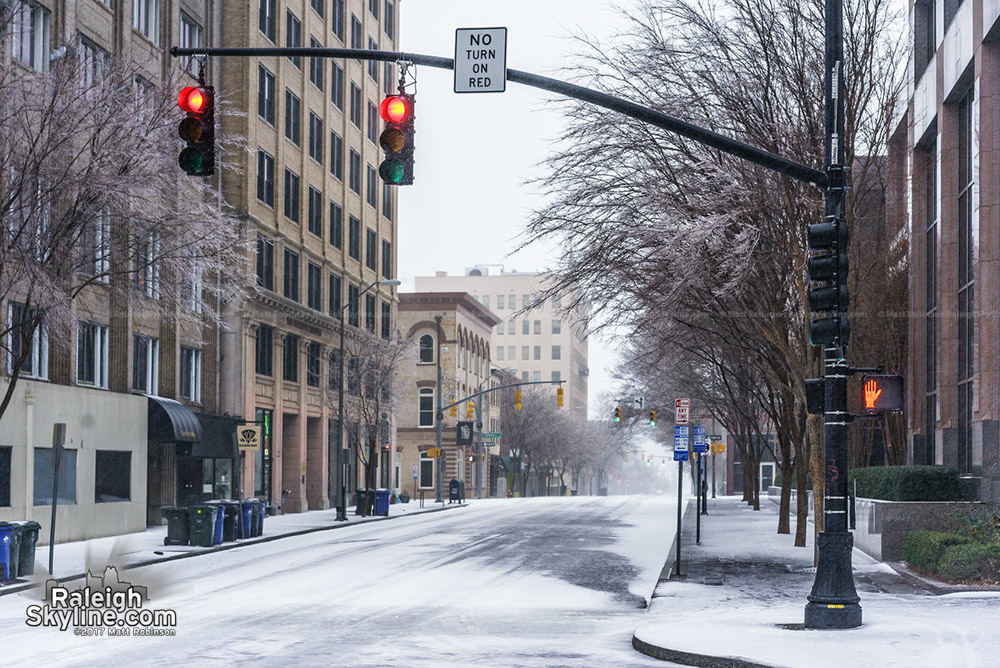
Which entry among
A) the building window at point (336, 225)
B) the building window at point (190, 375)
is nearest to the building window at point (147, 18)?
the building window at point (190, 375)

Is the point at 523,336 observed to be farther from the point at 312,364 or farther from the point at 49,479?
the point at 49,479

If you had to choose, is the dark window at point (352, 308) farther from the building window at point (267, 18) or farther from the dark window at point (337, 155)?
A: the building window at point (267, 18)

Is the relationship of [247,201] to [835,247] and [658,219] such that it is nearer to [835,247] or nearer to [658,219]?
[658,219]

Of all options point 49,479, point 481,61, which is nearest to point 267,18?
point 49,479

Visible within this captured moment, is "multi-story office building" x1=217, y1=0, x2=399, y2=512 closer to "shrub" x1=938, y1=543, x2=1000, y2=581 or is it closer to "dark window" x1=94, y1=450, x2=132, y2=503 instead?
"dark window" x1=94, y1=450, x2=132, y2=503

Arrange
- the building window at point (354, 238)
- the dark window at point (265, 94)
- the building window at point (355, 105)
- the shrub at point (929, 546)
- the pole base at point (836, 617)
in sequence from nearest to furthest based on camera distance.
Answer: the pole base at point (836, 617), the shrub at point (929, 546), the dark window at point (265, 94), the building window at point (354, 238), the building window at point (355, 105)

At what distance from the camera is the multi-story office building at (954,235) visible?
23.2 m

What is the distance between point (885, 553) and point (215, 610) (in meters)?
13.0

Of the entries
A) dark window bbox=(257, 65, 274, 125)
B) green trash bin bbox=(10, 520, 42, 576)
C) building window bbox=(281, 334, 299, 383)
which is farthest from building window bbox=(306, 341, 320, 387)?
green trash bin bbox=(10, 520, 42, 576)

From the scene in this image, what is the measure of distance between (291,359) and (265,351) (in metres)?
3.82

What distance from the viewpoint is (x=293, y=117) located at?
52.9m

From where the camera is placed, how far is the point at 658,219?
2217 cm

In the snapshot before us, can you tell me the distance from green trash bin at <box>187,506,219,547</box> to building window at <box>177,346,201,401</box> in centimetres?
1341

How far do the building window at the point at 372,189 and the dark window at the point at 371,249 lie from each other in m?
1.54
